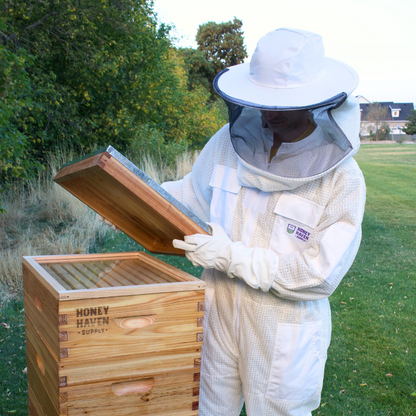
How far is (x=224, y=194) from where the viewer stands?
71.2 inches

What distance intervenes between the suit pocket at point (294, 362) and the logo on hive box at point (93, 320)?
0.69 m

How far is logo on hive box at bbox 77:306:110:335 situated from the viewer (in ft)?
4.04

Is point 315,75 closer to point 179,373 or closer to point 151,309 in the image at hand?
point 151,309

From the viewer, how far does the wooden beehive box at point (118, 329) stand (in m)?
1.24

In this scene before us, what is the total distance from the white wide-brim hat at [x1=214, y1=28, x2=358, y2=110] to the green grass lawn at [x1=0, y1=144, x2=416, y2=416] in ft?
7.44

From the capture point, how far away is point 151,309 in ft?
4.34

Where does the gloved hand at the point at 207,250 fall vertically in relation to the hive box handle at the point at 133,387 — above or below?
above

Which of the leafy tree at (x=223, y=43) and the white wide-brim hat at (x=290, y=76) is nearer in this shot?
the white wide-brim hat at (x=290, y=76)

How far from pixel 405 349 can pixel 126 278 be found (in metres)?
3.11

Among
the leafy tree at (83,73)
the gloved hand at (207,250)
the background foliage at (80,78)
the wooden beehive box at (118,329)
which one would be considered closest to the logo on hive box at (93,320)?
the wooden beehive box at (118,329)

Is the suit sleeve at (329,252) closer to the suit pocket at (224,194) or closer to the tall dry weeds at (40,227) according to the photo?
the suit pocket at (224,194)

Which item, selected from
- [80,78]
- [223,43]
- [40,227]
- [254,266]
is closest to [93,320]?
[254,266]

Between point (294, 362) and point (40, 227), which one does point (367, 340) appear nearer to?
point (294, 362)

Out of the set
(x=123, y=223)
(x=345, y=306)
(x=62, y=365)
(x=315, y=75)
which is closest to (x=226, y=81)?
(x=315, y=75)
